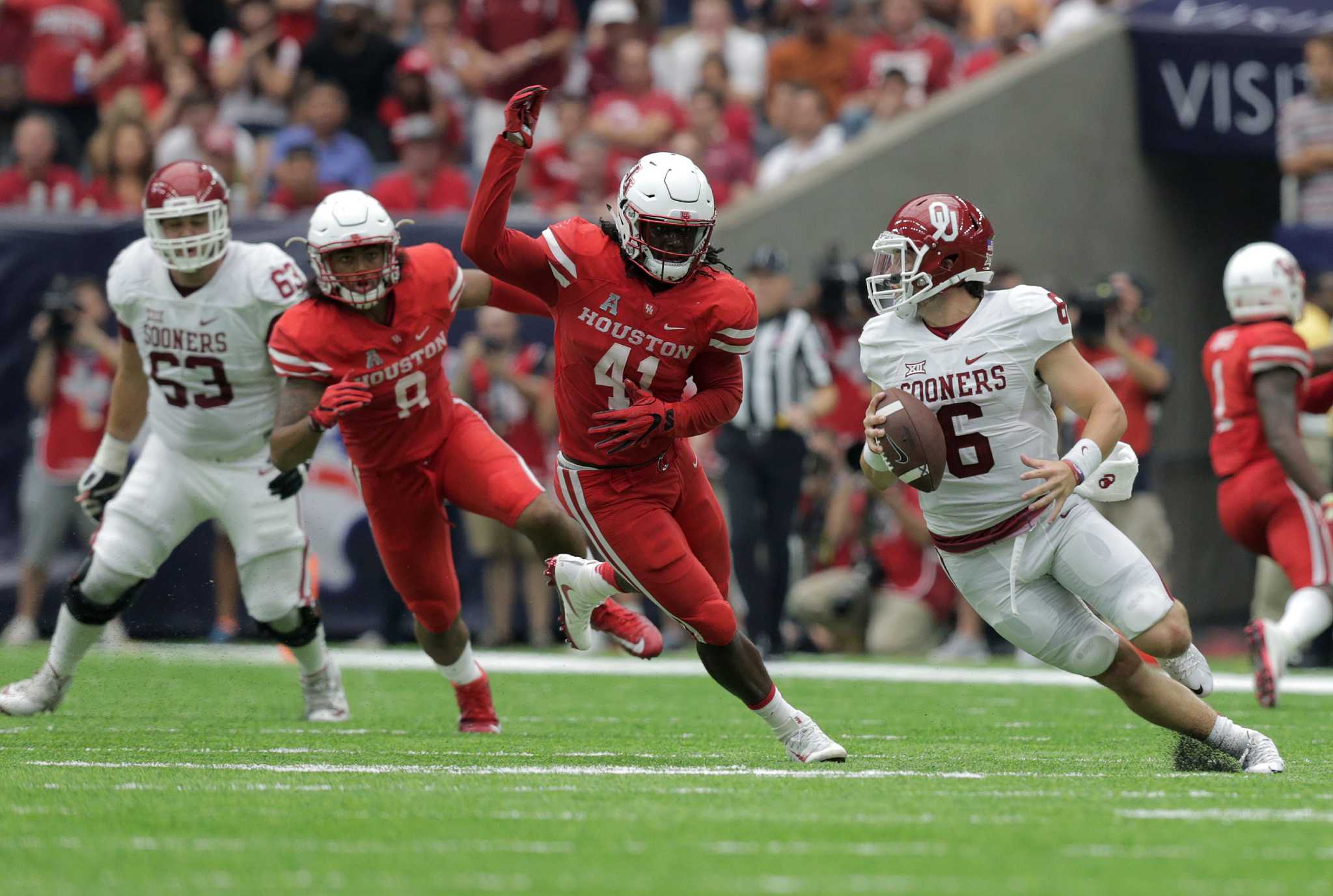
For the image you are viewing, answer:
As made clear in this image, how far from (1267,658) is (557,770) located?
3.19 m

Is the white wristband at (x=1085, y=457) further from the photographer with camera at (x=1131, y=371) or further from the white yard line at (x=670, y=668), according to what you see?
the photographer with camera at (x=1131, y=371)

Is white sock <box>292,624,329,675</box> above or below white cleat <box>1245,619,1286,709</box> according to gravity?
above

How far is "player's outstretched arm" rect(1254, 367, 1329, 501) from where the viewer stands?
7.26 m

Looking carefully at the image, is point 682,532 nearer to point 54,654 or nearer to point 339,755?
point 339,755

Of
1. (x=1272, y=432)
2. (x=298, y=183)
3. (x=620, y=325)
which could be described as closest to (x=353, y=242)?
(x=620, y=325)

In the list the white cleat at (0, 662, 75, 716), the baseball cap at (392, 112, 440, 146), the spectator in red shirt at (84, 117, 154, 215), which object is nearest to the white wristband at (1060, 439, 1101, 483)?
the white cleat at (0, 662, 75, 716)

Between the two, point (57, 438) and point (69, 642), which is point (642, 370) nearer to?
point (69, 642)

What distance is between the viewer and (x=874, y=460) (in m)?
5.14

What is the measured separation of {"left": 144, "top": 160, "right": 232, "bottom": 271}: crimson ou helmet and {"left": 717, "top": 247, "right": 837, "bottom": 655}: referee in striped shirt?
370 cm

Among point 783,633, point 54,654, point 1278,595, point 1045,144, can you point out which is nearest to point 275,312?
point 54,654

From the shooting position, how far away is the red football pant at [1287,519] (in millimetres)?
7570

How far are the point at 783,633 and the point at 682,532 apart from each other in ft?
15.3

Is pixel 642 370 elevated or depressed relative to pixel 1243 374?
elevated

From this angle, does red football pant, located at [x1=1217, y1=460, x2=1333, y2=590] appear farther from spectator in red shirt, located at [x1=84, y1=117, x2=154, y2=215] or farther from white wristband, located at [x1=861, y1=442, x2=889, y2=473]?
spectator in red shirt, located at [x1=84, y1=117, x2=154, y2=215]
